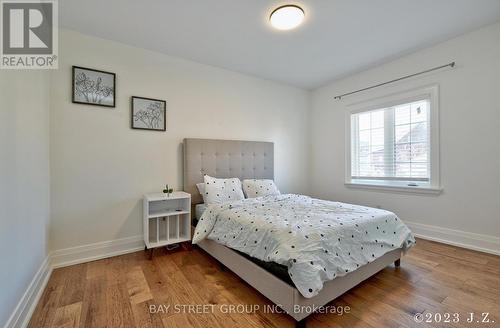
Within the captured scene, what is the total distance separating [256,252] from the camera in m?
1.61

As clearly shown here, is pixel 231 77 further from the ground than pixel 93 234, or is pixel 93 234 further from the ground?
pixel 231 77

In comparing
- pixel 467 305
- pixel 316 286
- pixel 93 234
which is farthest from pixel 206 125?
pixel 467 305

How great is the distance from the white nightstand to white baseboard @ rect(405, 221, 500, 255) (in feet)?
10.2

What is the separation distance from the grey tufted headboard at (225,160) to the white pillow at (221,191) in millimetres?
229

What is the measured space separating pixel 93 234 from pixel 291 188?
312 cm

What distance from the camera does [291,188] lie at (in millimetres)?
4117

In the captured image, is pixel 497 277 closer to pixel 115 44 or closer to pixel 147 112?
pixel 147 112

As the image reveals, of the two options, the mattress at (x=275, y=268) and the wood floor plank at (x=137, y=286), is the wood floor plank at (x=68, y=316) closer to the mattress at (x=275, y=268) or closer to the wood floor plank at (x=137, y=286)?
the wood floor plank at (x=137, y=286)

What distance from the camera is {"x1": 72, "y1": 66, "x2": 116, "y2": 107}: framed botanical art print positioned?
229 centimetres

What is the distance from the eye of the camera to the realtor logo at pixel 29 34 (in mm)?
1507

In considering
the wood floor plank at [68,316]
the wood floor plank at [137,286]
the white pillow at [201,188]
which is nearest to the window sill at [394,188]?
the white pillow at [201,188]

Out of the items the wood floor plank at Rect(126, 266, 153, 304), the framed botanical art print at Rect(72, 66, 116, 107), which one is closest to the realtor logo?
the framed botanical art print at Rect(72, 66, 116, 107)

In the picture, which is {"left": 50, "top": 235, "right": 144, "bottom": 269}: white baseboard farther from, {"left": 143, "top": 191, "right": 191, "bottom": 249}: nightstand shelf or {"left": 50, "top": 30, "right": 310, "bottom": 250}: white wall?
{"left": 143, "top": 191, "right": 191, "bottom": 249}: nightstand shelf

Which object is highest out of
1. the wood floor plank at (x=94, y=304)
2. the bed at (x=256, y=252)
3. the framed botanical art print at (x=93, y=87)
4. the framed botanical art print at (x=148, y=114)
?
the framed botanical art print at (x=93, y=87)
